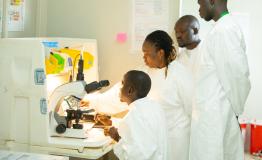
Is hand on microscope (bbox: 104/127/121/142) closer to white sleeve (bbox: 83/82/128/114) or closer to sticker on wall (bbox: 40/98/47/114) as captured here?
sticker on wall (bbox: 40/98/47/114)

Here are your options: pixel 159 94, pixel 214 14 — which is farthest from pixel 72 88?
pixel 214 14

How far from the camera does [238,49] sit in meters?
1.76

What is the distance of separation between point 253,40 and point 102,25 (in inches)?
55.2

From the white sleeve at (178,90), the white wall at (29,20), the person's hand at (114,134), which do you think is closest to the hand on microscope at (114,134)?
the person's hand at (114,134)

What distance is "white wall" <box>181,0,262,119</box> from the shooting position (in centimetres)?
300

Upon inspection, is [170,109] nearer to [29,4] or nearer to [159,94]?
[159,94]

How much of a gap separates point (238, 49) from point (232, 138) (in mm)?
503

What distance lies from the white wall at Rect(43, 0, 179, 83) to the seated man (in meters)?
0.91

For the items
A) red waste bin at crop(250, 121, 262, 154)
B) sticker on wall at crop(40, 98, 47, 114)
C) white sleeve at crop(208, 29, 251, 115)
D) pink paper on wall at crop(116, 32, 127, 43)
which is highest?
pink paper on wall at crop(116, 32, 127, 43)

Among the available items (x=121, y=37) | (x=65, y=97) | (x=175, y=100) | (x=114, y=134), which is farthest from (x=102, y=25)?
(x=114, y=134)

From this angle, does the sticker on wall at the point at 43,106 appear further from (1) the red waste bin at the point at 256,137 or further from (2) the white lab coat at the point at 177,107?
(1) the red waste bin at the point at 256,137

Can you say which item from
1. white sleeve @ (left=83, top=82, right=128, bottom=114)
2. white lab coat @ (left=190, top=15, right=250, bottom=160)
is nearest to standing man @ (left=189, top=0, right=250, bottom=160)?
white lab coat @ (left=190, top=15, right=250, bottom=160)

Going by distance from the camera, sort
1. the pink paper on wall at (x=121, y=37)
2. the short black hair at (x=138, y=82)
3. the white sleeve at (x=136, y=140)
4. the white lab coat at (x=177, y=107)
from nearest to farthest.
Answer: the white sleeve at (x=136, y=140) < the short black hair at (x=138, y=82) < the white lab coat at (x=177, y=107) < the pink paper on wall at (x=121, y=37)

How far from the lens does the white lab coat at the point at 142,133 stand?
1.59 metres
